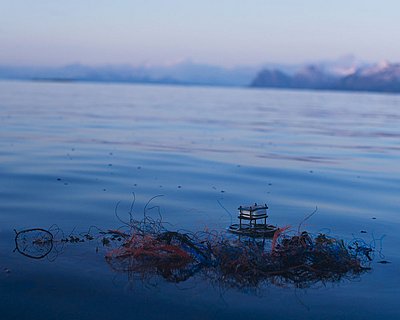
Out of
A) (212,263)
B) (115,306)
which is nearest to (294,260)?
(212,263)

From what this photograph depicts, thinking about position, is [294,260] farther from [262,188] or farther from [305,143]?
[305,143]

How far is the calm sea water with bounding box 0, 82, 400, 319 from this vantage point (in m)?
6.57

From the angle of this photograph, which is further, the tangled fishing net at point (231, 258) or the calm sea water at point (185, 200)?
the tangled fishing net at point (231, 258)

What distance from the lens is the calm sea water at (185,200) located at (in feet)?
21.6

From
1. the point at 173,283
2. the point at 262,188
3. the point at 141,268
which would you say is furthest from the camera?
the point at 262,188

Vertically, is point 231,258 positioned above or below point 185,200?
above

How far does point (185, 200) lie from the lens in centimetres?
1194

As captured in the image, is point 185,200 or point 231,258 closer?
point 231,258

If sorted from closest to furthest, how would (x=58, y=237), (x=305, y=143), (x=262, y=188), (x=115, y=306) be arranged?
(x=115, y=306)
(x=58, y=237)
(x=262, y=188)
(x=305, y=143)

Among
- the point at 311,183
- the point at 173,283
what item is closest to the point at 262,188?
the point at 311,183

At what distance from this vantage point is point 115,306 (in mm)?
6453

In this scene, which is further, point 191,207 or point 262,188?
point 262,188

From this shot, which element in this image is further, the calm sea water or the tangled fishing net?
the tangled fishing net

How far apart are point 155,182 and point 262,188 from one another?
7.72 feet
